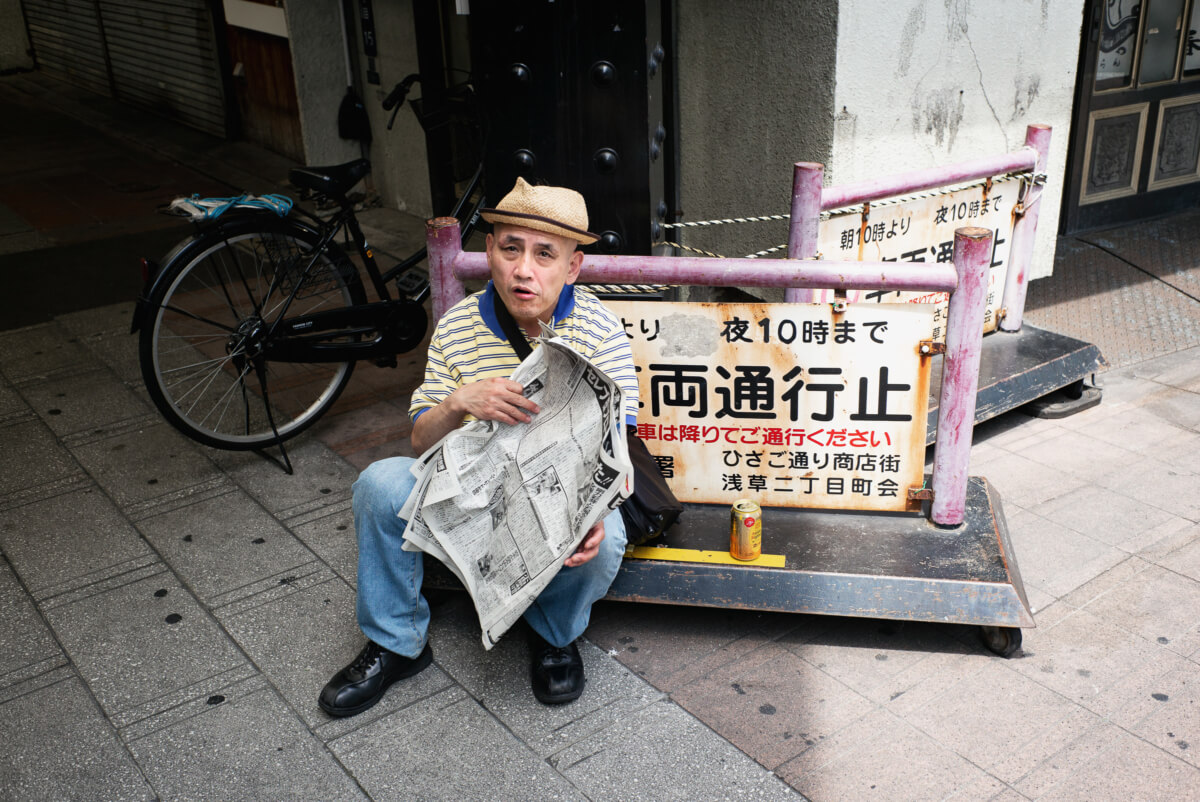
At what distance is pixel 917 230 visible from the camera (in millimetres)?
4066

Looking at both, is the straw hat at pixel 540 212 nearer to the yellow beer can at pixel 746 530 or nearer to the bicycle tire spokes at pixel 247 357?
the yellow beer can at pixel 746 530

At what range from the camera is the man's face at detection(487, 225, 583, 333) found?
2.84 metres

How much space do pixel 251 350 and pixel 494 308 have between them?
188 cm

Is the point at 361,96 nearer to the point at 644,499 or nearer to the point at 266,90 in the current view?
the point at 266,90

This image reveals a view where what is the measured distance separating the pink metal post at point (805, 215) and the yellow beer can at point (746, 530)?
30.2 inches

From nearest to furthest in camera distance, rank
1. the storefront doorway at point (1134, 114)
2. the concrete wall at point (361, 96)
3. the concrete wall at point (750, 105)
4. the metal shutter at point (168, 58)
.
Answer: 1. the concrete wall at point (750, 105)
2. the storefront doorway at point (1134, 114)
3. the concrete wall at point (361, 96)
4. the metal shutter at point (168, 58)

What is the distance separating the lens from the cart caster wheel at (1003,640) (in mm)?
3176

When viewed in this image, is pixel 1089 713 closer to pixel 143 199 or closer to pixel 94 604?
pixel 94 604

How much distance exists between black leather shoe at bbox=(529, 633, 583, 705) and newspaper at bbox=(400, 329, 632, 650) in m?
0.32

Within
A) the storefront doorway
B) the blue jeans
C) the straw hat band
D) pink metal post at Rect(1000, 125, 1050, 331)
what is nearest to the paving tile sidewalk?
the blue jeans

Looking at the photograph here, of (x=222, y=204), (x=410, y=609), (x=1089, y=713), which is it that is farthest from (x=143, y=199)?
(x=1089, y=713)

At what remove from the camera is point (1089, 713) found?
2.97 meters

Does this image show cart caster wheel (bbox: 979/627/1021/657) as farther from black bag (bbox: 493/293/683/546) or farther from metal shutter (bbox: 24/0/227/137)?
metal shutter (bbox: 24/0/227/137)

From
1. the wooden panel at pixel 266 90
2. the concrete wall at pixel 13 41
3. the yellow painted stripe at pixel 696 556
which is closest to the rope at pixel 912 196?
the yellow painted stripe at pixel 696 556
